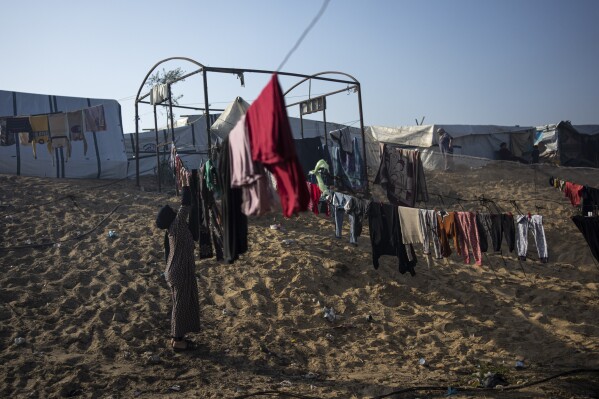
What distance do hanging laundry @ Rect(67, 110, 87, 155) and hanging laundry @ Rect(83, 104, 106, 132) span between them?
5.4 inches

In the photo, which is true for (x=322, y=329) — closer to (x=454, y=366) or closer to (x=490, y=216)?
(x=454, y=366)

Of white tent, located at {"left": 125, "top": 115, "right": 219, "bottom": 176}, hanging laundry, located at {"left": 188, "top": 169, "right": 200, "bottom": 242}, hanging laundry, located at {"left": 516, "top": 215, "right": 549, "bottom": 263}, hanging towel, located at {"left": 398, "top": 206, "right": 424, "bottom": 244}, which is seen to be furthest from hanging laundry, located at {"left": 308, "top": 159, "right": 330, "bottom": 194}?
white tent, located at {"left": 125, "top": 115, "right": 219, "bottom": 176}

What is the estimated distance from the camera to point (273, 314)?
886 cm

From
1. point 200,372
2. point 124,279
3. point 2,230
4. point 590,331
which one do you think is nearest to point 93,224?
point 2,230

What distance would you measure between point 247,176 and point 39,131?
11.7m

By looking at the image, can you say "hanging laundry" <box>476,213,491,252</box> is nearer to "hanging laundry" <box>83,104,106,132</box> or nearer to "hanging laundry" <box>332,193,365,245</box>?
"hanging laundry" <box>332,193,365,245</box>

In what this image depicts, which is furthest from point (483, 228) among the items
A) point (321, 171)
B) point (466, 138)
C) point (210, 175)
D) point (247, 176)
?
point (466, 138)

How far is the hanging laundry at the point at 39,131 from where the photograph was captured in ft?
46.3

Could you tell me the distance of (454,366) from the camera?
748 centimetres

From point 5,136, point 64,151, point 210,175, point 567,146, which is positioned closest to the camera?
point 210,175

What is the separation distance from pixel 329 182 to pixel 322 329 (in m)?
4.22

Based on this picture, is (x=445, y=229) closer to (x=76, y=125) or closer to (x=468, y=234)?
(x=468, y=234)

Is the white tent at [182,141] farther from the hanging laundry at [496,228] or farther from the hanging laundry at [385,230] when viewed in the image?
the hanging laundry at [496,228]

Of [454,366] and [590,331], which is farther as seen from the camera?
[590,331]
